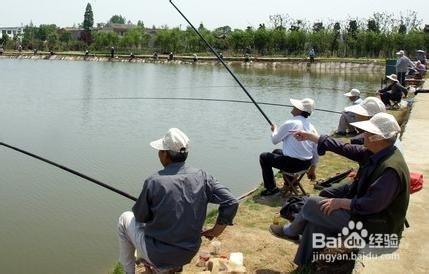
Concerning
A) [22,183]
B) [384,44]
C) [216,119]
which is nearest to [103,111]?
[216,119]

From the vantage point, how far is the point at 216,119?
46.9ft

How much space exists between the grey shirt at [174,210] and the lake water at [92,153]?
191 cm

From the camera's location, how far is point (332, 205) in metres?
3.75

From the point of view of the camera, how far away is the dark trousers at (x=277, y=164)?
5.98 metres

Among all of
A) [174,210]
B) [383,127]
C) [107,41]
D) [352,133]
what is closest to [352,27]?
[107,41]

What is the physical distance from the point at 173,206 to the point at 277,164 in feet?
9.55

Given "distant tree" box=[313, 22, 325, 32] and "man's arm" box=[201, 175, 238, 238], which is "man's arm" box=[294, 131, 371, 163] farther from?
"distant tree" box=[313, 22, 325, 32]

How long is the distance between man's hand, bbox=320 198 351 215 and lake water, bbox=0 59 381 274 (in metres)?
2.57

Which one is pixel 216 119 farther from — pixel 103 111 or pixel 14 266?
pixel 14 266

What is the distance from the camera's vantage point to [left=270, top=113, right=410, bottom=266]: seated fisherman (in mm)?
3383

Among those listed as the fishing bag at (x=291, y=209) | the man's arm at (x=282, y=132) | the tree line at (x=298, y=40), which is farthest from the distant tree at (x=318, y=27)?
the fishing bag at (x=291, y=209)

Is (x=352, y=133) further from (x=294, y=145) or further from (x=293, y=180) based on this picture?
(x=294, y=145)

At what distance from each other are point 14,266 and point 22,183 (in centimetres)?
281

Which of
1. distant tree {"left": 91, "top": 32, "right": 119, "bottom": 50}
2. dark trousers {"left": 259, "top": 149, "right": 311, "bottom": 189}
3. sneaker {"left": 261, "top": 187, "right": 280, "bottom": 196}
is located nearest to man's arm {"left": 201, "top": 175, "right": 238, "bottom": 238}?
dark trousers {"left": 259, "top": 149, "right": 311, "bottom": 189}
